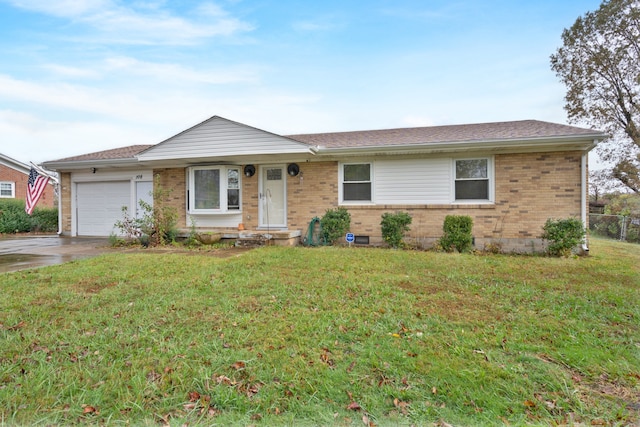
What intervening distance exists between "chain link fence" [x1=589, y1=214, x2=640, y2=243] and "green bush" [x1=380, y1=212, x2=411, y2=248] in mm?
12032

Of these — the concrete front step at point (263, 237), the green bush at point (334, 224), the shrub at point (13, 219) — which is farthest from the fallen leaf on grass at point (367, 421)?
the shrub at point (13, 219)

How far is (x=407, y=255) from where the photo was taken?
24.9ft

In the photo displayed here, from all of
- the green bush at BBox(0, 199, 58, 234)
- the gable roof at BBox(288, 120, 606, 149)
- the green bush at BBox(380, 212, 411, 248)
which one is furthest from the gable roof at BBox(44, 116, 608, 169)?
the green bush at BBox(0, 199, 58, 234)

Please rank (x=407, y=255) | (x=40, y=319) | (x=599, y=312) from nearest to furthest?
(x=40, y=319), (x=599, y=312), (x=407, y=255)

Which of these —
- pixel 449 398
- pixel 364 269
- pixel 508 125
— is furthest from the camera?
pixel 508 125

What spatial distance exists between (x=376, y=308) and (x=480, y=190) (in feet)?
21.7

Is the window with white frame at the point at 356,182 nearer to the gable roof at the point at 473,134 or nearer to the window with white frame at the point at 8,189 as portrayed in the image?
the gable roof at the point at 473,134

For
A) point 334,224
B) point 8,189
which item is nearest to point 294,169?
point 334,224

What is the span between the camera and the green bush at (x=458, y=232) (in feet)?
27.0

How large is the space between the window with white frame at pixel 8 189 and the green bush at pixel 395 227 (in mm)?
25711

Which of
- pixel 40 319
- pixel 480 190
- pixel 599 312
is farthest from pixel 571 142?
pixel 40 319

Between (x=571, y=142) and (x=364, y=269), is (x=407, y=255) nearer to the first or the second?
(x=364, y=269)

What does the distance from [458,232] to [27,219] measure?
1777 centimetres

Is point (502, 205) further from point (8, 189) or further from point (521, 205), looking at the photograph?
point (8, 189)
